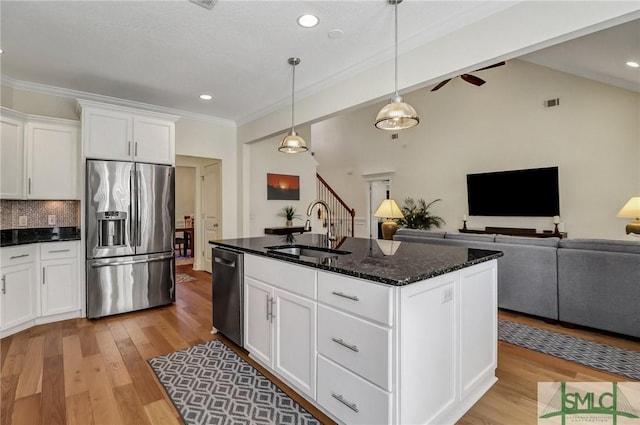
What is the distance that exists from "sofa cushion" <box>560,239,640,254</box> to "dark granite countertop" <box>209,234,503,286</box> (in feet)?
5.59

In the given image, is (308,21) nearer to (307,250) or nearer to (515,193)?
(307,250)

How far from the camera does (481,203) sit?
6812 mm

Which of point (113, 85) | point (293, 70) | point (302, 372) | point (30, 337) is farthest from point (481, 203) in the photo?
point (30, 337)

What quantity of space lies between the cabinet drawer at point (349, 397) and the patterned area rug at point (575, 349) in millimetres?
2016

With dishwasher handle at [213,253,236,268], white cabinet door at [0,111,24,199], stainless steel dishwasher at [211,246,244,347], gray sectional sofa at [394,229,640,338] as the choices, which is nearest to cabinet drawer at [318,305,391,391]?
stainless steel dishwasher at [211,246,244,347]

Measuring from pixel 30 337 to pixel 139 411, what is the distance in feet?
6.96

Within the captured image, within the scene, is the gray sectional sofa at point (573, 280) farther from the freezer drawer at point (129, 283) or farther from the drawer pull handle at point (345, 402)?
the freezer drawer at point (129, 283)

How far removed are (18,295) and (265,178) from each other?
388cm

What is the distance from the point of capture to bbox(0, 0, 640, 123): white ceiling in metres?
2.50

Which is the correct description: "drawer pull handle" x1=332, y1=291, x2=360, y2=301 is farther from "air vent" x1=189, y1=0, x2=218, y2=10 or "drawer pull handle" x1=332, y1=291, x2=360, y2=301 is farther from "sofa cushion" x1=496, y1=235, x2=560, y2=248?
"sofa cushion" x1=496, y1=235, x2=560, y2=248

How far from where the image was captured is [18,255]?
3.31 metres

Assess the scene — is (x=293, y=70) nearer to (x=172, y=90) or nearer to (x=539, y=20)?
(x=172, y=90)

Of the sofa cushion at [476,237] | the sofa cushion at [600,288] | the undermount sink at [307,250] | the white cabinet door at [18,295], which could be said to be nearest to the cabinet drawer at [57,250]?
the white cabinet door at [18,295]

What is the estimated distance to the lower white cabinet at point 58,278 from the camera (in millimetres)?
3596
